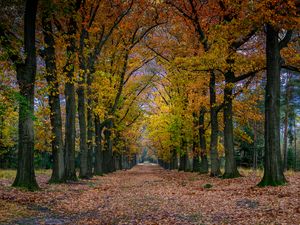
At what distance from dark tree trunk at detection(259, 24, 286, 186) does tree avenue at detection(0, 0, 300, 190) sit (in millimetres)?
44

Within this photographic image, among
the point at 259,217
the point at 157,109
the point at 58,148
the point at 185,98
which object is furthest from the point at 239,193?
the point at 157,109

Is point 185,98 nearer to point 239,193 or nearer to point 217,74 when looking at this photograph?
point 217,74

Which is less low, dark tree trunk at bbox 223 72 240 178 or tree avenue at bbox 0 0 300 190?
tree avenue at bbox 0 0 300 190

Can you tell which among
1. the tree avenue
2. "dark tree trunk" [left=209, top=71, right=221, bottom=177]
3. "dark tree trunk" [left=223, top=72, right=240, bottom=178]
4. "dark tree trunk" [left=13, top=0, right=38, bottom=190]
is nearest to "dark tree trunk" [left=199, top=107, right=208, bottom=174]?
the tree avenue

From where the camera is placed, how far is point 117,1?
24.5 meters

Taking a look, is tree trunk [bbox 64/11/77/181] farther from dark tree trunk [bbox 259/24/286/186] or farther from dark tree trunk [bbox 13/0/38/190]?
dark tree trunk [bbox 259/24/286/186]

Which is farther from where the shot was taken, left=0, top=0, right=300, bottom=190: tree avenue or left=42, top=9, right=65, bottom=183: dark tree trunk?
left=42, top=9, right=65, bottom=183: dark tree trunk

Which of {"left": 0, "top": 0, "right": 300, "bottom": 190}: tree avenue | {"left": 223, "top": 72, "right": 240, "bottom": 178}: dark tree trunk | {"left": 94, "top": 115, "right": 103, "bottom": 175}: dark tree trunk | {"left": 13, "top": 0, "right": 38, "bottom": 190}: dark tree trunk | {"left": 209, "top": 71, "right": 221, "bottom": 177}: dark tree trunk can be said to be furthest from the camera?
{"left": 94, "top": 115, "right": 103, "bottom": 175}: dark tree trunk

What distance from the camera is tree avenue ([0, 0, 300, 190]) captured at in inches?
567

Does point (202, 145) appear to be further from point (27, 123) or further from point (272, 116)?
point (27, 123)

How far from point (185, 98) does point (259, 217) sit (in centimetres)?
2511

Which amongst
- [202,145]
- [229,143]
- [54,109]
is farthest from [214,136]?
[54,109]

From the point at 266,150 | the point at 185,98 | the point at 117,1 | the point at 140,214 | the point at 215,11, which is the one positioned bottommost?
the point at 140,214

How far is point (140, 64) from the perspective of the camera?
3425 cm
